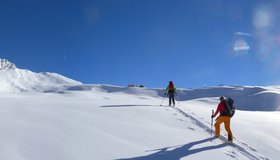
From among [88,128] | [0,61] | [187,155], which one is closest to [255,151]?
[187,155]

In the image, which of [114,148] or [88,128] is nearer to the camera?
[114,148]

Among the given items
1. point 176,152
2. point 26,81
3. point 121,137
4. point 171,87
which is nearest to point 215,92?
point 171,87

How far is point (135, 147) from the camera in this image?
927cm

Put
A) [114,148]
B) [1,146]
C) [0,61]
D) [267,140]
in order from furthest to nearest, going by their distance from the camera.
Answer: [0,61] < [267,140] < [114,148] < [1,146]

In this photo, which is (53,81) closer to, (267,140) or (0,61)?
(0,61)

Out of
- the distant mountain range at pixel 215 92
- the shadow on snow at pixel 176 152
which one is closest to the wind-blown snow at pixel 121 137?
the shadow on snow at pixel 176 152

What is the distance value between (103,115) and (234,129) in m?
5.50

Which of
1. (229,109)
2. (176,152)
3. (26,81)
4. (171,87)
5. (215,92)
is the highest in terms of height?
(26,81)

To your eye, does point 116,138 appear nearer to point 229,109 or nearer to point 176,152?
point 176,152

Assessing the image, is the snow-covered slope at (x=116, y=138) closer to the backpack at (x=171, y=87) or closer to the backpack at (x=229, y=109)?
the backpack at (x=229, y=109)

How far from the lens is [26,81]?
387 feet

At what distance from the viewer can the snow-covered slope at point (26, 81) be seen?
96.0 m

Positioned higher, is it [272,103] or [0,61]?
[0,61]

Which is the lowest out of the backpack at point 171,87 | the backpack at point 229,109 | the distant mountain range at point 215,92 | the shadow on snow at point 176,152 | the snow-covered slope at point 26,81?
the shadow on snow at point 176,152
